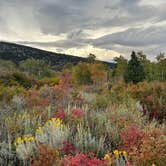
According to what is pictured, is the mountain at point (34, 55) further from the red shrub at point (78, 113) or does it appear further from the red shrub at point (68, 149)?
the red shrub at point (68, 149)

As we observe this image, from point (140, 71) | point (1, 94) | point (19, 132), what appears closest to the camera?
point (19, 132)

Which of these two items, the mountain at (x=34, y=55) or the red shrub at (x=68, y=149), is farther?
the mountain at (x=34, y=55)

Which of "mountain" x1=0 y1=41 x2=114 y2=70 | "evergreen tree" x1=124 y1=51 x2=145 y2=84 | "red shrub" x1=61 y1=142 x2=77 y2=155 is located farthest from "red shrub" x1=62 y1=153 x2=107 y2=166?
"mountain" x1=0 y1=41 x2=114 y2=70

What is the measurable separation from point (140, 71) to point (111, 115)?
4547 centimetres

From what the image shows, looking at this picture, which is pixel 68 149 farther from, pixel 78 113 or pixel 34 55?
pixel 34 55

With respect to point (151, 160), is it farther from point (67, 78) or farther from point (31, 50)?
point (31, 50)

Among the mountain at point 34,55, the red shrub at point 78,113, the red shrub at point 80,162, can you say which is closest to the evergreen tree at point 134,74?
the red shrub at point 78,113

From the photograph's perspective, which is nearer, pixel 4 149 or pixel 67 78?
pixel 4 149

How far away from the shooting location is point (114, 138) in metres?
6.36

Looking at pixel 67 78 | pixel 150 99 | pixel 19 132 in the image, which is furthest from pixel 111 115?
pixel 67 78

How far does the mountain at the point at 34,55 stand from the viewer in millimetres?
163988

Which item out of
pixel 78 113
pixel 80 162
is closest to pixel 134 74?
pixel 78 113

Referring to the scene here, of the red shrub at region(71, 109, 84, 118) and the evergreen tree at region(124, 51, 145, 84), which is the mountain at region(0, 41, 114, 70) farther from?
the red shrub at region(71, 109, 84, 118)

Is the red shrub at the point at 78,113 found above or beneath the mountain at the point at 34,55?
beneath
